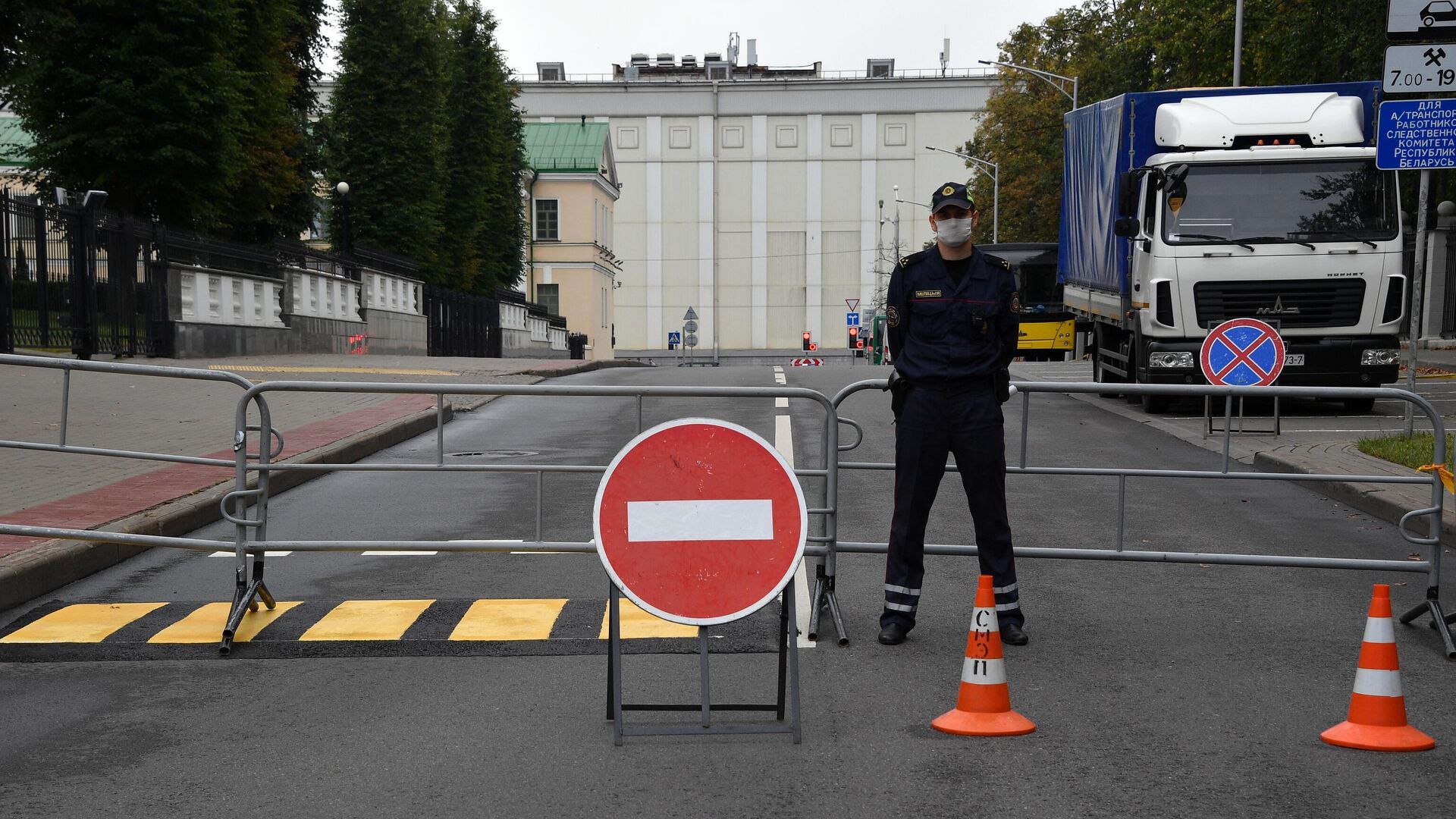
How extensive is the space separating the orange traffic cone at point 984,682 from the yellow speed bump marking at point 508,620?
223 cm

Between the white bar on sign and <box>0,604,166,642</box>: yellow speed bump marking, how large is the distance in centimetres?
306

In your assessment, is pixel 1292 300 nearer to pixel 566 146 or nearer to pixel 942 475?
pixel 942 475

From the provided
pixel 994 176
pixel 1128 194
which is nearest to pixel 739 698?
pixel 1128 194

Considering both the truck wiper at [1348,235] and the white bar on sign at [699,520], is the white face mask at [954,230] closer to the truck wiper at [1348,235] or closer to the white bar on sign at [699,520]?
the white bar on sign at [699,520]

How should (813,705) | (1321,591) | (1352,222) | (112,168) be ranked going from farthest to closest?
1. (112,168)
2. (1352,222)
3. (1321,591)
4. (813,705)

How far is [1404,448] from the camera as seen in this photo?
541 inches

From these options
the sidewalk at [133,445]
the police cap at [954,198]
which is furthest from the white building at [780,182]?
the police cap at [954,198]

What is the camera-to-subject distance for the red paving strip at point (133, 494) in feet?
30.5

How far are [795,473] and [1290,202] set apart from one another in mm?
13299

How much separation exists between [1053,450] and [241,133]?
25387 millimetres

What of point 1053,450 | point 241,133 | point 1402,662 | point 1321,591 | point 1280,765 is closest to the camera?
point 1280,765

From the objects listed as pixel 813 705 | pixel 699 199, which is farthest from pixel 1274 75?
pixel 699 199

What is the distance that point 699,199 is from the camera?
95625 mm

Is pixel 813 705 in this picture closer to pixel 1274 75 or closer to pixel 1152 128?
pixel 1152 128
